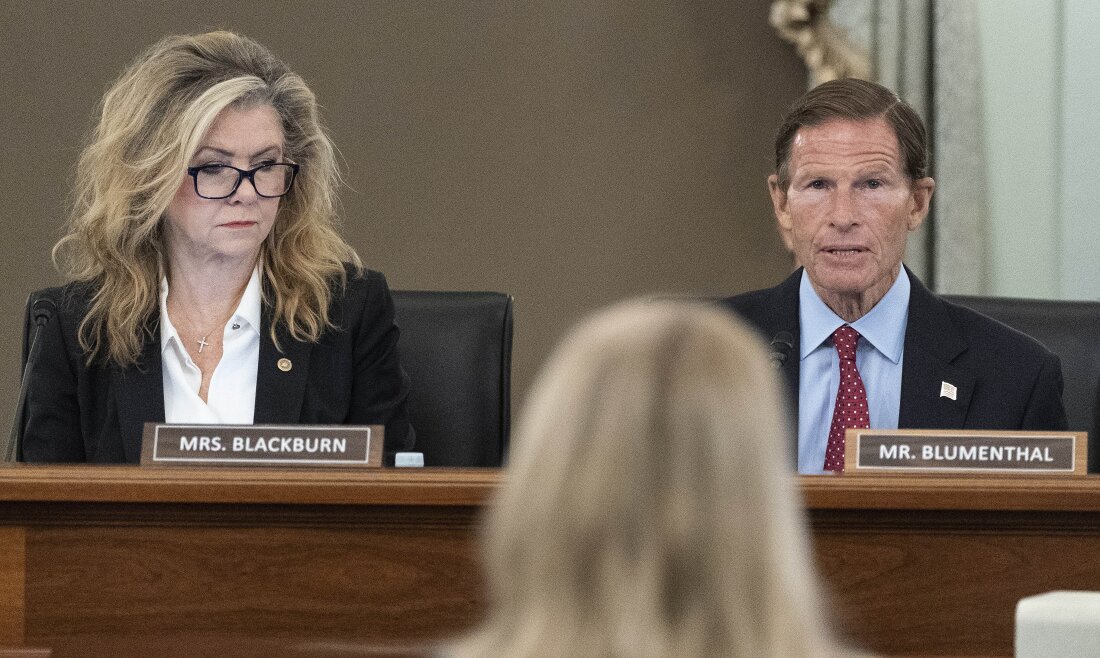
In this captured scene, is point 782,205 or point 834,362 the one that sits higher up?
point 782,205

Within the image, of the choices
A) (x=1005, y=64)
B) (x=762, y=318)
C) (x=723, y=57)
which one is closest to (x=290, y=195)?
(x=762, y=318)

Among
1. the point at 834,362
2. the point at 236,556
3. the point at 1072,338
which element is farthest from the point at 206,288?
the point at 1072,338

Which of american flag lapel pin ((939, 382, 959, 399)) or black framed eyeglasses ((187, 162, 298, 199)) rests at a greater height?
black framed eyeglasses ((187, 162, 298, 199))

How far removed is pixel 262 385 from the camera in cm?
277

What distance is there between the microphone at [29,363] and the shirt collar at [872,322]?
4.29 ft

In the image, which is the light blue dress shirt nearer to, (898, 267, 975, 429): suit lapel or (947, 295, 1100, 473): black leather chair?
(898, 267, 975, 429): suit lapel

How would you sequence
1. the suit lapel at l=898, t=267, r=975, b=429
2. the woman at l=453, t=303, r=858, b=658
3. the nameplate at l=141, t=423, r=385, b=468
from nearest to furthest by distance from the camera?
the woman at l=453, t=303, r=858, b=658 → the nameplate at l=141, t=423, r=385, b=468 → the suit lapel at l=898, t=267, r=975, b=429

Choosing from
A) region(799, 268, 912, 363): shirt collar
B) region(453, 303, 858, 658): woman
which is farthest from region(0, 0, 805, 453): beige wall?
region(453, 303, 858, 658): woman

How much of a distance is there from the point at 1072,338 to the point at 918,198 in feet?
1.34

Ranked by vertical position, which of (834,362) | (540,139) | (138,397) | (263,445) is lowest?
(263,445)

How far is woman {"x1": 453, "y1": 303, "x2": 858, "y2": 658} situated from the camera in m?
0.87

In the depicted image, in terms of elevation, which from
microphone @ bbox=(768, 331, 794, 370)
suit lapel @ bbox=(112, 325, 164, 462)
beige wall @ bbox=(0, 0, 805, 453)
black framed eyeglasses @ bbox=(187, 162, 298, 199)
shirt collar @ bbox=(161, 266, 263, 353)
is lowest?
suit lapel @ bbox=(112, 325, 164, 462)

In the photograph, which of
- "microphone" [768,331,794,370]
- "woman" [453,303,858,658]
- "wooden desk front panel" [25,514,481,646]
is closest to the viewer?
"woman" [453,303,858,658]

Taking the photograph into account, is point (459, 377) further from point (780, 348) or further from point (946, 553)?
point (946, 553)
